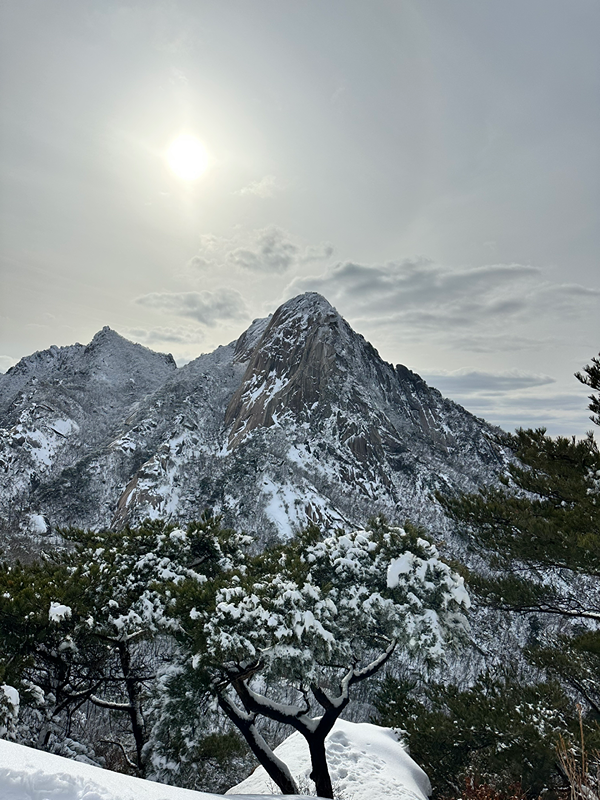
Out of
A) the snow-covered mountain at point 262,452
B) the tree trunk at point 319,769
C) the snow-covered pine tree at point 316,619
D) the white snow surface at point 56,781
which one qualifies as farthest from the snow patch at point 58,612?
the snow-covered mountain at point 262,452

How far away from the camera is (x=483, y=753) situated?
41.8 ft

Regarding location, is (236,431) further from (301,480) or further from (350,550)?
(350,550)

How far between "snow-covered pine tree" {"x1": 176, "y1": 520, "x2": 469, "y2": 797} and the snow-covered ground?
1.13 meters

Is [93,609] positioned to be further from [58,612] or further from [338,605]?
[338,605]

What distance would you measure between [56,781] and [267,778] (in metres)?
10.0

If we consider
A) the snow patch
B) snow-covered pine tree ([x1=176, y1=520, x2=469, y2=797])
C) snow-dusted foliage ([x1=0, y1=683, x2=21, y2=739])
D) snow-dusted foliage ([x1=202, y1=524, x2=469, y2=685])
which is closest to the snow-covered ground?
snow-covered pine tree ([x1=176, y1=520, x2=469, y2=797])

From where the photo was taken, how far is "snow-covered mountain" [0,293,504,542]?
4944 inches

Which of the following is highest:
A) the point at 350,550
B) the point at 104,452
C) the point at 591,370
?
the point at 104,452

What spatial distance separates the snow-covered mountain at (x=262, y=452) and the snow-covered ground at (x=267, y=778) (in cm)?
9303

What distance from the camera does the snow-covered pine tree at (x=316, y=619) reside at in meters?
8.55

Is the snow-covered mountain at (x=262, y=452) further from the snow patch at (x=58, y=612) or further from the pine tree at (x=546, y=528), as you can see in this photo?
the snow patch at (x=58, y=612)

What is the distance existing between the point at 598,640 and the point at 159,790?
10904 mm

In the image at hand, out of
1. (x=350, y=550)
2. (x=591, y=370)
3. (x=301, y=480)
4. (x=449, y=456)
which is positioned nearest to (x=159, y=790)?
(x=350, y=550)

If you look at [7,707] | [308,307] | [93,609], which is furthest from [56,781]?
[308,307]
